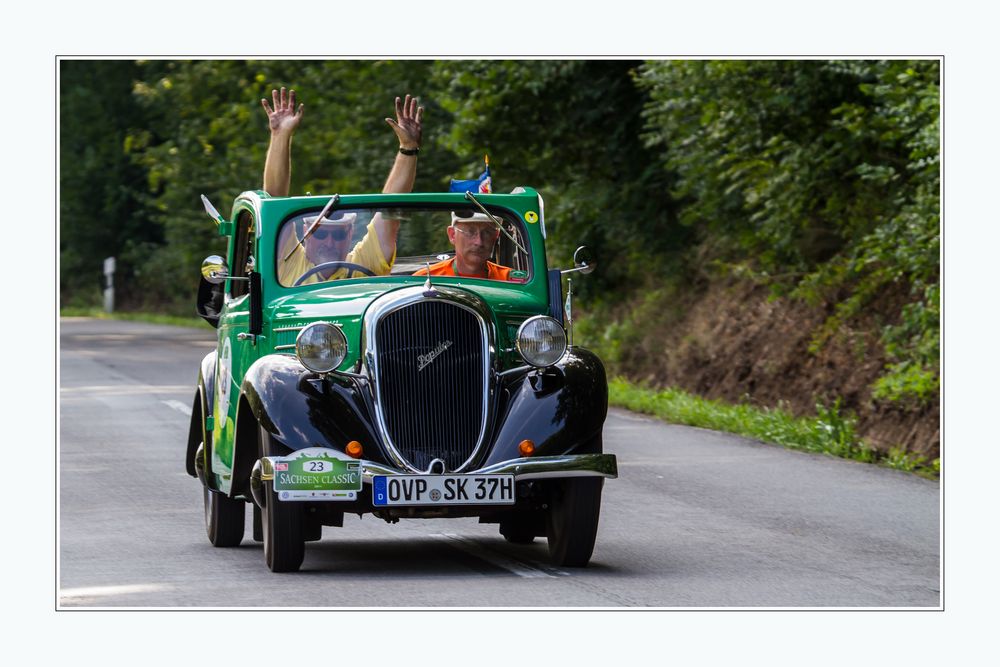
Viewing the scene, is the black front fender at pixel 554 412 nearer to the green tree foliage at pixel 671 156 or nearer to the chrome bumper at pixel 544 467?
the chrome bumper at pixel 544 467

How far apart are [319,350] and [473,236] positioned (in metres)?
1.61

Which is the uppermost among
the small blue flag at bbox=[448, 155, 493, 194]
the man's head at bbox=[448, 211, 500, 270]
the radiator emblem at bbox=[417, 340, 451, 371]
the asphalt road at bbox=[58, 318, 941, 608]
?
the small blue flag at bbox=[448, 155, 493, 194]

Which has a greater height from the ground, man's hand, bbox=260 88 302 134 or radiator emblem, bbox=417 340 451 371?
man's hand, bbox=260 88 302 134

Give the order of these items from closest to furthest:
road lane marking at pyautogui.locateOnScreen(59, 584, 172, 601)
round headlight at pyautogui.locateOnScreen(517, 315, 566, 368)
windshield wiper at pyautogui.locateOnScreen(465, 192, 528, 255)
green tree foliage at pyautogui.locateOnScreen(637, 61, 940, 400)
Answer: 1. road lane marking at pyautogui.locateOnScreen(59, 584, 172, 601)
2. round headlight at pyautogui.locateOnScreen(517, 315, 566, 368)
3. windshield wiper at pyautogui.locateOnScreen(465, 192, 528, 255)
4. green tree foliage at pyautogui.locateOnScreen(637, 61, 940, 400)

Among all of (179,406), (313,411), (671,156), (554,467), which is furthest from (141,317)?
(554,467)

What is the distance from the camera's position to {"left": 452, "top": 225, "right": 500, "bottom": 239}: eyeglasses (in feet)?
31.1

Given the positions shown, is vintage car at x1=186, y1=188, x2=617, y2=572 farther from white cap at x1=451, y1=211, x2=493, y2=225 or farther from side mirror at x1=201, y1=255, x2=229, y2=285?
white cap at x1=451, y1=211, x2=493, y2=225

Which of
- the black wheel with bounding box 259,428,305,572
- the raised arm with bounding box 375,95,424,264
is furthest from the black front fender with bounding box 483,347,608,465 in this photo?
the raised arm with bounding box 375,95,424,264

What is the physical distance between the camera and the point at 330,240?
925cm

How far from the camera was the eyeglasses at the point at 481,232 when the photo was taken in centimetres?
947

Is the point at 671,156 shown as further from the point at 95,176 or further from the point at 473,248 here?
the point at 95,176

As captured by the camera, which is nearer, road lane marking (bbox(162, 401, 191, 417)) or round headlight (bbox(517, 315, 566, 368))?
round headlight (bbox(517, 315, 566, 368))

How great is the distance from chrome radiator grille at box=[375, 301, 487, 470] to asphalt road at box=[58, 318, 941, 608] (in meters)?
0.66
